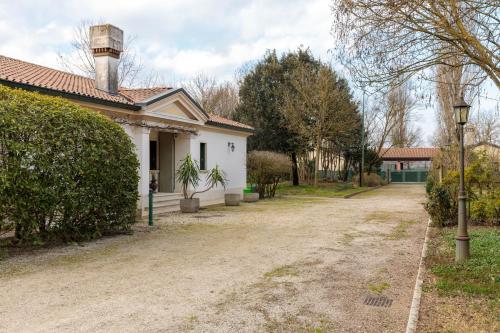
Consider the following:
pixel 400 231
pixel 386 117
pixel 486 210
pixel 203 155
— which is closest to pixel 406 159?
pixel 386 117

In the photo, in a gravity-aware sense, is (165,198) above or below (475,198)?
below

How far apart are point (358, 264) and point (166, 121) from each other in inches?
408

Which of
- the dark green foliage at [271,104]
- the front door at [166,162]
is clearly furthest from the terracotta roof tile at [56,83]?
the dark green foliage at [271,104]

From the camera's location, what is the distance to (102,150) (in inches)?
364

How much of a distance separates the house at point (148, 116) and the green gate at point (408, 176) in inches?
1329

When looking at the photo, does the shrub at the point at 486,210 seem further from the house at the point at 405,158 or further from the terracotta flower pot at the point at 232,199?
the house at the point at 405,158

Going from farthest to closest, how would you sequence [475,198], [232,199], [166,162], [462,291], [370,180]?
[370,180] < [232,199] < [166,162] < [475,198] < [462,291]

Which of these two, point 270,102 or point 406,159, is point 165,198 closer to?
point 270,102

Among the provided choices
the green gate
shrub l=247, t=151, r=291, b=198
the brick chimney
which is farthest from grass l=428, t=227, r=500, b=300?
the green gate

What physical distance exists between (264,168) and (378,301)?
1665cm

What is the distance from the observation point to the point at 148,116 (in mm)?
14727

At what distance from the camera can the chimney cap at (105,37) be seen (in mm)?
15461

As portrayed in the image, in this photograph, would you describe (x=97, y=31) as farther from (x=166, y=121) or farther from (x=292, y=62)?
(x=292, y=62)

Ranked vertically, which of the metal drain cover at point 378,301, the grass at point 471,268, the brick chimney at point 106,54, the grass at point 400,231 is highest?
the brick chimney at point 106,54
